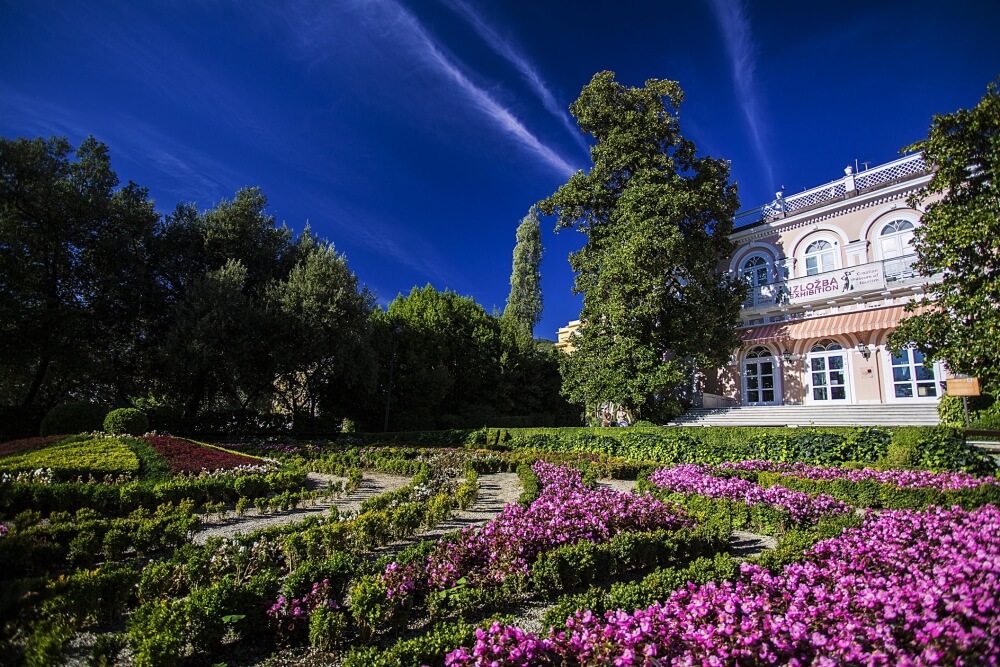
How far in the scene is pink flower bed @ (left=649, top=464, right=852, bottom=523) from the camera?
629 centimetres

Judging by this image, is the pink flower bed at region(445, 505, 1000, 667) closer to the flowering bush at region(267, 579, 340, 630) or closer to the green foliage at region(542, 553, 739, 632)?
the green foliage at region(542, 553, 739, 632)

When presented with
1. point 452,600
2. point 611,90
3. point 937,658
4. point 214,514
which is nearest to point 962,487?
point 937,658

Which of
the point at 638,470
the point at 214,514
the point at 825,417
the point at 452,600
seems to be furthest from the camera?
the point at 825,417

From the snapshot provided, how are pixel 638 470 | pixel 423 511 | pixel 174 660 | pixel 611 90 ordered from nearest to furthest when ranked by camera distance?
pixel 174 660 → pixel 423 511 → pixel 638 470 → pixel 611 90

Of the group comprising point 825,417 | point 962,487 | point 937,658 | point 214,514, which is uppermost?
point 825,417

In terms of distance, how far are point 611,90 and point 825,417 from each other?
48.7ft

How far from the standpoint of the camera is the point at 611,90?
20.3 m

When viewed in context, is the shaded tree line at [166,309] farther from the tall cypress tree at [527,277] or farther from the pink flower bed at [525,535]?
the tall cypress tree at [527,277]

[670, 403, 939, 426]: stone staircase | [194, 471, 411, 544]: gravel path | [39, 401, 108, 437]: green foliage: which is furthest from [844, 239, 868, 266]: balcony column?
[39, 401, 108, 437]: green foliage

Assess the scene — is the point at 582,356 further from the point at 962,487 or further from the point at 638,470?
the point at 962,487

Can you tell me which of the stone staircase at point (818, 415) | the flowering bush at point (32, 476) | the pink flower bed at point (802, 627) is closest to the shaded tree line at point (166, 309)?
the flowering bush at point (32, 476)

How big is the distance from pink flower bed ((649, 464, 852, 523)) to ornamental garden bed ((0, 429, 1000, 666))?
3 centimetres

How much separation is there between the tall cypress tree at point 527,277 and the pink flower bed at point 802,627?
37.0 m

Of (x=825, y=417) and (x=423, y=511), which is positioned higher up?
(x=825, y=417)
